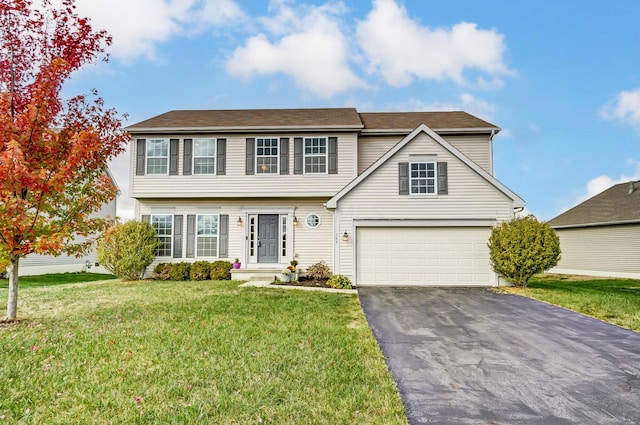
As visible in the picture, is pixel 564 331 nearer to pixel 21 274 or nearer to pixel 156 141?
pixel 156 141

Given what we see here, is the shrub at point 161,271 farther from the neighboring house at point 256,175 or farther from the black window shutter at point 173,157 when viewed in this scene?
the black window shutter at point 173,157

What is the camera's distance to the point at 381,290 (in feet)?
39.4

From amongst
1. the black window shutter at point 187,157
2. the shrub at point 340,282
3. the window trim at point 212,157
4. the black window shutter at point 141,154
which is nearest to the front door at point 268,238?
the window trim at point 212,157

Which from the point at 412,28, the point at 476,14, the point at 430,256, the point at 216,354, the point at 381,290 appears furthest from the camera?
the point at 412,28

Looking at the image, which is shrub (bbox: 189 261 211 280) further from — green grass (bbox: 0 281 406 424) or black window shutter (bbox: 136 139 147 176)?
green grass (bbox: 0 281 406 424)

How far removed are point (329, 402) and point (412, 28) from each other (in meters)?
15.6

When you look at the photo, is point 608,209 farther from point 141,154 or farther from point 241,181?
point 141,154

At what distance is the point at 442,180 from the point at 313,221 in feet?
18.1

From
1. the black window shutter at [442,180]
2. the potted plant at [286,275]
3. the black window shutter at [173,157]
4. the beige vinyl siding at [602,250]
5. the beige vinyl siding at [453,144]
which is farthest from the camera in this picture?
the beige vinyl siding at [602,250]

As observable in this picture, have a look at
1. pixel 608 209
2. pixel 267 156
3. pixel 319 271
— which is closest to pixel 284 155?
pixel 267 156

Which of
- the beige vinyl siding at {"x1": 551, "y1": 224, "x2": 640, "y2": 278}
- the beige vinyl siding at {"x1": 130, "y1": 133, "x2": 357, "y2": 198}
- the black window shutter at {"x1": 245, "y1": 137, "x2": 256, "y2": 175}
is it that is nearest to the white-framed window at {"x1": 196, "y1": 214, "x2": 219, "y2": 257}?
the beige vinyl siding at {"x1": 130, "y1": 133, "x2": 357, "y2": 198}

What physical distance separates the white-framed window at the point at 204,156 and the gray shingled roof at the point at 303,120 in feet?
2.22

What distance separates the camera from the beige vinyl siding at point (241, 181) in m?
15.2

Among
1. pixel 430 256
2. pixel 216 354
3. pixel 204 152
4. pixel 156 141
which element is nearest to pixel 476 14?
pixel 430 256
